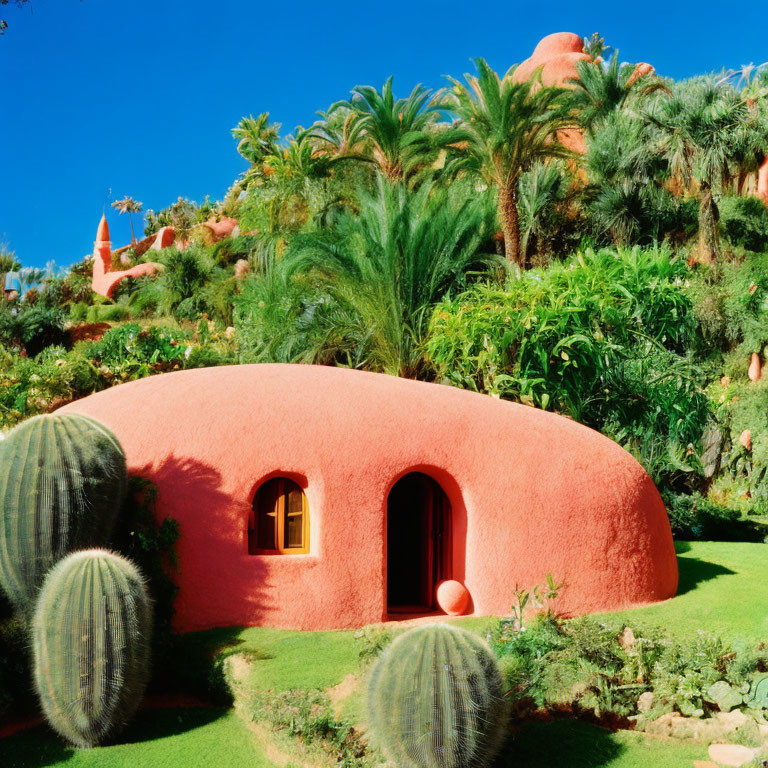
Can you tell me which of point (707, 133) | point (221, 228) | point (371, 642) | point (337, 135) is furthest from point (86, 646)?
point (221, 228)

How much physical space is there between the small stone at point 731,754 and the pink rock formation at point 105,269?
106ft

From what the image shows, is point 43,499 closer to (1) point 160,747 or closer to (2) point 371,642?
(1) point 160,747

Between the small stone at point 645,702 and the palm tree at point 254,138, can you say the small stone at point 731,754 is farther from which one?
the palm tree at point 254,138

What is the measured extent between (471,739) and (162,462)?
4533 millimetres

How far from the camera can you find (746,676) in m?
7.70

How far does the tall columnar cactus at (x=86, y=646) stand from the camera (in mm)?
6832

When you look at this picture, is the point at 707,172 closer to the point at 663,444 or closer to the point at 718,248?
the point at 718,248

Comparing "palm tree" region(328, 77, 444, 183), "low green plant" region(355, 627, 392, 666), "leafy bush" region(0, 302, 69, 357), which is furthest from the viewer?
"leafy bush" region(0, 302, 69, 357)

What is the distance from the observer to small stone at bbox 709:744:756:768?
6.61 metres

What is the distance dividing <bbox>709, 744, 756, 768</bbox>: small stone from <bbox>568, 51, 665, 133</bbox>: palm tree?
25.5 metres

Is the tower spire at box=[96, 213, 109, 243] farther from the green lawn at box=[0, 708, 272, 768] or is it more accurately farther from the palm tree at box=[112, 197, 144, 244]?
the green lawn at box=[0, 708, 272, 768]

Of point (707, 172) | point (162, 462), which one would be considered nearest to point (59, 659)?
point (162, 462)

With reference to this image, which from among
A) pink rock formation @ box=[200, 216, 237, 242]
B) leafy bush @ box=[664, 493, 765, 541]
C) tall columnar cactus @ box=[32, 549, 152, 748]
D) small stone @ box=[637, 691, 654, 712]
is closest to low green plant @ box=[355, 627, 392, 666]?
tall columnar cactus @ box=[32, 549, 152, 748]

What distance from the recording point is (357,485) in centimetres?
886
